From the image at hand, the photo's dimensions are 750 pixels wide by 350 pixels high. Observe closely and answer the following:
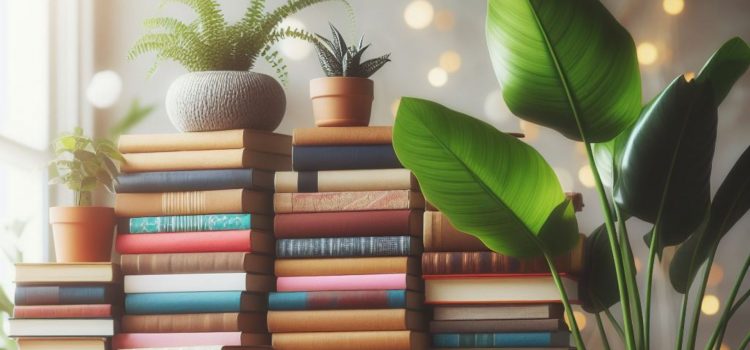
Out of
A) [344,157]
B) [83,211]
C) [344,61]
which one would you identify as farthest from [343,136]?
[83,211]

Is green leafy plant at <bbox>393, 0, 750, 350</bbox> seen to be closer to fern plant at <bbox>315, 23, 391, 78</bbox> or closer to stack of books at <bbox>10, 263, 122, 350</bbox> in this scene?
fern plant at <bbox>315, 23, 391, 78</bbox>

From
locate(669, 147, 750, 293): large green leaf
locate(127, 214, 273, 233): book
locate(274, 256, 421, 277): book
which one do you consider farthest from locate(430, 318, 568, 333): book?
locate(127, 214, 273, 233): book

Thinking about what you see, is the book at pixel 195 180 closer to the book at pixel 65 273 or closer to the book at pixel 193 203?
the book at pixel 193 203

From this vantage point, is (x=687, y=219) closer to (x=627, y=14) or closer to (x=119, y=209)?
(x=627, y=14)

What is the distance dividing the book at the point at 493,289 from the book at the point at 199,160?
340 mm

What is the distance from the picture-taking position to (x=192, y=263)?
1623 mm

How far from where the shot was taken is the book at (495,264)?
5.08 feet

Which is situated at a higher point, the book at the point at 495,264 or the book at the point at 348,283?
the book at the point at 495,264

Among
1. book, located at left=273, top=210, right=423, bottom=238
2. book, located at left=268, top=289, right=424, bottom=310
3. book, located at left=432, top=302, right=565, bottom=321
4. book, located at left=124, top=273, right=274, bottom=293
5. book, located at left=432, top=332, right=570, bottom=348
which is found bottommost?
book, located at left=432, top=332, right=570, bottom=348

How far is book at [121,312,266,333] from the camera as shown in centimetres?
160

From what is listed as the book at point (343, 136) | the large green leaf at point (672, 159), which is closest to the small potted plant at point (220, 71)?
the book at point (343, 136)

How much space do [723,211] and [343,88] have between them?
625mm

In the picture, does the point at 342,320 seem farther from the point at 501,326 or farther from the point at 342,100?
the point at 342,100

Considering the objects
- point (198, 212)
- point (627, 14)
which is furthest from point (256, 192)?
point (627, 14)
